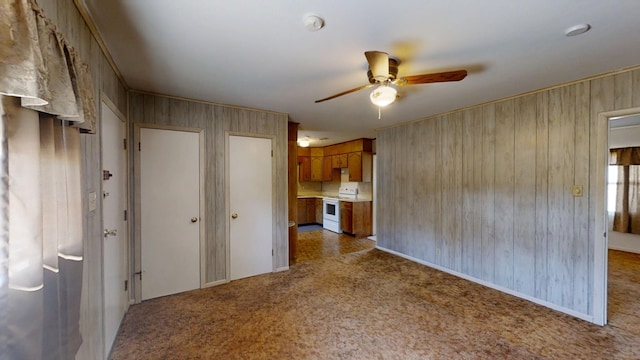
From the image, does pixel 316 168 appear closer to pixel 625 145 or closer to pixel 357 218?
pixel 357 218

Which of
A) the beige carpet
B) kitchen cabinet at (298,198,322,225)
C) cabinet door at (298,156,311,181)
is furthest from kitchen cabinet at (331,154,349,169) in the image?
the beige carpet

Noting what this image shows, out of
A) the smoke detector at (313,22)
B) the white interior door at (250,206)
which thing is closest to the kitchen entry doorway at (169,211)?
the white interior door at (250,206)

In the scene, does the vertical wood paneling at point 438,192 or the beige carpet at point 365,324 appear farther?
the vertical wood paneling at point 438,192

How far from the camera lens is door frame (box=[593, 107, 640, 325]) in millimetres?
2516

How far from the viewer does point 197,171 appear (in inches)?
129

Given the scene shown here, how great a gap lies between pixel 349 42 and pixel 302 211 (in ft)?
20.0

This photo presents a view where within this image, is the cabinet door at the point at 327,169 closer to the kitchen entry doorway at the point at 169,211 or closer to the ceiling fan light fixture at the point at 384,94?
the kitchen entry doorway at the point at 169,211

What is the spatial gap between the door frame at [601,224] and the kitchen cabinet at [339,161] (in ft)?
14.9

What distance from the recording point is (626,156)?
488 centimetres

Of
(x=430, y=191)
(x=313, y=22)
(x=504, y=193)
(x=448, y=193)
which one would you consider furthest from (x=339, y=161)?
(x=313, y=22)

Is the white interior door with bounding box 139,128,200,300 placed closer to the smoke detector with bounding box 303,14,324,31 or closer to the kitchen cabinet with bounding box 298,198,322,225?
the smoke detector with bounding box 303,14,324,31

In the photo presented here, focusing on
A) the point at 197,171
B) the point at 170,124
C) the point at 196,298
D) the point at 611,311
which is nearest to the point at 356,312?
the point at 196,298

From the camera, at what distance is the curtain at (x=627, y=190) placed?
4773mm

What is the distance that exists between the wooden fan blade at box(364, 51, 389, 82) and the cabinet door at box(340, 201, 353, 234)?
4.43 metres
